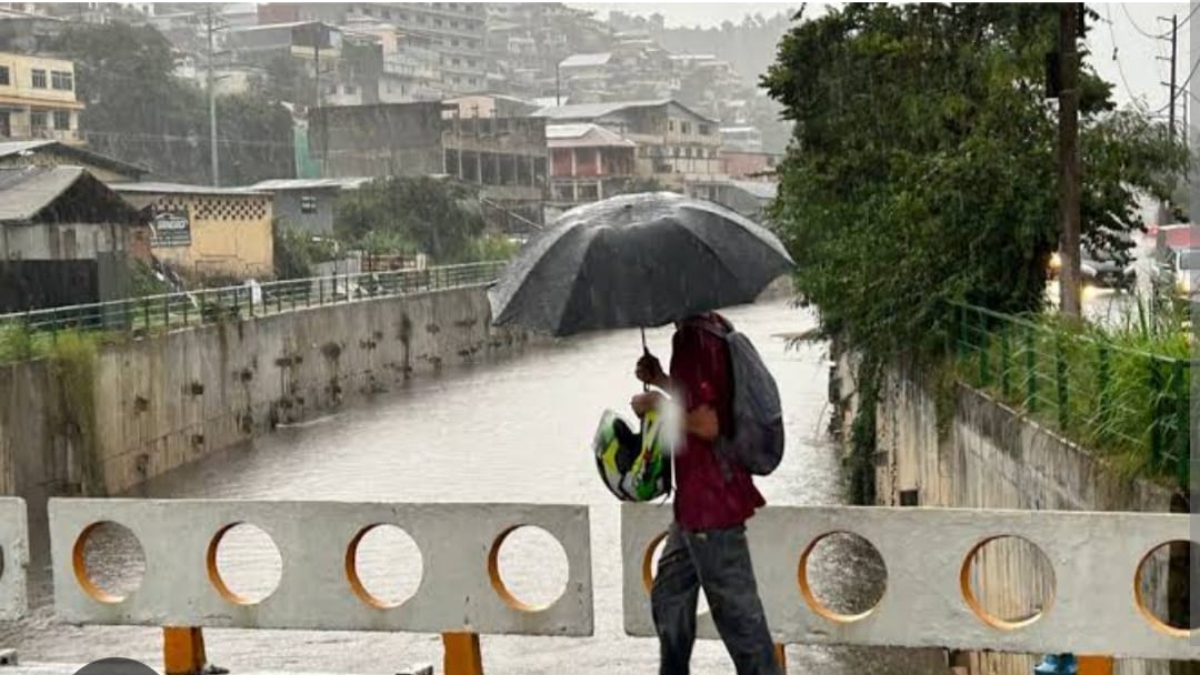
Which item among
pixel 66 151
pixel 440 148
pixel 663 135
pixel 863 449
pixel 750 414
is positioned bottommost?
pixel 863 449

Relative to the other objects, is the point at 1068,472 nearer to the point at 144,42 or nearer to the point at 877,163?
the point at 877,163

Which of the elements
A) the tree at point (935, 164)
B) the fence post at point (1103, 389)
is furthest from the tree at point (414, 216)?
the fence post at point (1103, 389)

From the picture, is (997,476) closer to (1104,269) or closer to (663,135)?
(1104,269)

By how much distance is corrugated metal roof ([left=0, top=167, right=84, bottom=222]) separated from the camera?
35.3m

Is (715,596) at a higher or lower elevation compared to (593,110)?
lower

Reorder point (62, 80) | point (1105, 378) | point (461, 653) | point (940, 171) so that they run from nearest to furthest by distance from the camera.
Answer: point (461, 653) < point (1105, 378) < point (940, 171) < point (62, 80)

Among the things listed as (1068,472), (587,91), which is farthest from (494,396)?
(587,91)

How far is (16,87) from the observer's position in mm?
54562

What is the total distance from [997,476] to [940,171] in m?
5.19

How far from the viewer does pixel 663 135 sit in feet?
295

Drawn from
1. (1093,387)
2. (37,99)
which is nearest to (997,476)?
(1093,387)

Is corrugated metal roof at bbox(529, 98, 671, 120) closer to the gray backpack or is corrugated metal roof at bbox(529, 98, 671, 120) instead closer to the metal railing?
the metal railing

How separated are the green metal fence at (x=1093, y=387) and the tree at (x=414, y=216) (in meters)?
46.8

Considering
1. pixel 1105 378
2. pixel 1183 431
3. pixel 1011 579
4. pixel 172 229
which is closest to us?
pixel 1183 431
